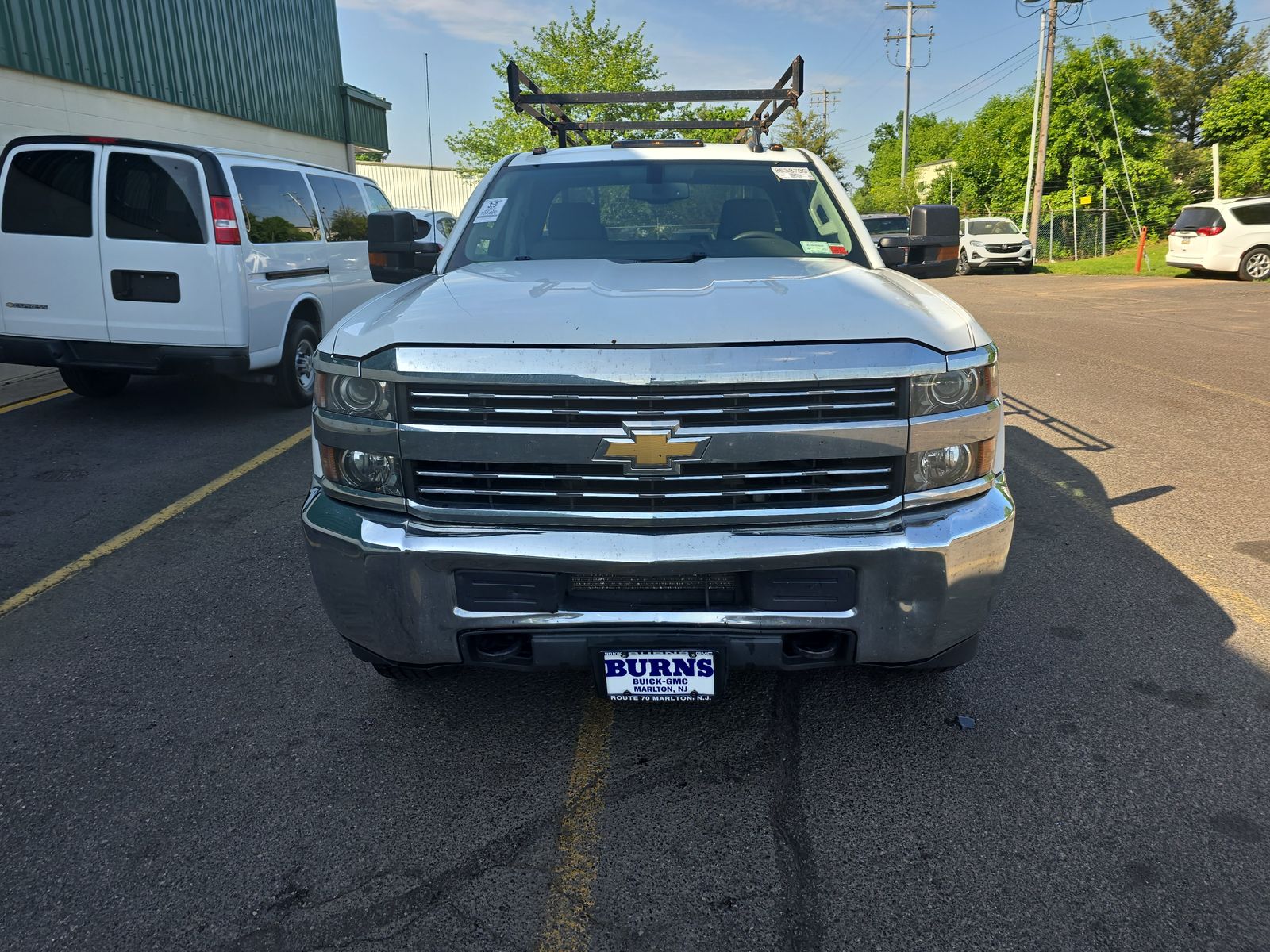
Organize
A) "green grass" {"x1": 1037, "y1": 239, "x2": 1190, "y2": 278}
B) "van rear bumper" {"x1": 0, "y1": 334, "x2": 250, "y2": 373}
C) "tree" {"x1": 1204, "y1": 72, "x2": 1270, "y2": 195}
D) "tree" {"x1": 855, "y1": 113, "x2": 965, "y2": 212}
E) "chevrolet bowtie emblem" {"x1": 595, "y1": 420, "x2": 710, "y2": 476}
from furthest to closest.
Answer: "tree" {"x1": 855, "y1": 113, "x2": 965, "y2": 212} < "tree" {"x1": 1204, "y1": 72, "x2": 1270, "y2": 195} < "green grass" {"x1": 1037, "y1": 239, "x2": 1190, "y2": 278} < "van rear bumper" {"x1": 0, "y1": 334, "x2": 250, "y2": 373} < "chevrolet bowtie emblem" {"x1": 595, "y1": 420, "x2": 710, "y2": 476}

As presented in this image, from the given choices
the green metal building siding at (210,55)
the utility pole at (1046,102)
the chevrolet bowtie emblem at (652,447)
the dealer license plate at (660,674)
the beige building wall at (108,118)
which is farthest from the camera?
the utility pole at (1046,102)

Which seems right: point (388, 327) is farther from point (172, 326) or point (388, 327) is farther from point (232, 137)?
point (232, 137)

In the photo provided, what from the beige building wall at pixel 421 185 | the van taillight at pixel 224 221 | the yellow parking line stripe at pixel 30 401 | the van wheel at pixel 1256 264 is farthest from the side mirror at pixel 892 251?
the beige building wall at pixel 421 185

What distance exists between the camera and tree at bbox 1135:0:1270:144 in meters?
49.5

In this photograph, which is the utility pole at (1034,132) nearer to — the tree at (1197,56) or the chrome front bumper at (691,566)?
the tree at (1197,56)

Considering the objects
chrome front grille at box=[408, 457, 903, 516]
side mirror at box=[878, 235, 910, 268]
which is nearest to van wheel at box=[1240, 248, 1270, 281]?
side mirror at box=[878, 235, 910, 268]

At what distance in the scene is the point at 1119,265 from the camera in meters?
28.0

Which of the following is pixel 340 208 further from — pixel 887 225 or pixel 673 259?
pixel 887 225

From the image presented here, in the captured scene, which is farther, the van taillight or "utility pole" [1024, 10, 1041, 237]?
"utility pole" [1024, 10, 1041, 237]

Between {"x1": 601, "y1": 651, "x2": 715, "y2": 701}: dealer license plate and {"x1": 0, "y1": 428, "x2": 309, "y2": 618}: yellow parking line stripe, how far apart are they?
3063mm

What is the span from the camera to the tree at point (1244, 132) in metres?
33.3

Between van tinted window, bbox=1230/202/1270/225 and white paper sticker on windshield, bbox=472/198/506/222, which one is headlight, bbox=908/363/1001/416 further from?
van tinted window, bbox=1230/202/1270/225

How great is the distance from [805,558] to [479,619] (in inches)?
35.4

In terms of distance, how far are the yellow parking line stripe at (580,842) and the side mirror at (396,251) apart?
222 cm
